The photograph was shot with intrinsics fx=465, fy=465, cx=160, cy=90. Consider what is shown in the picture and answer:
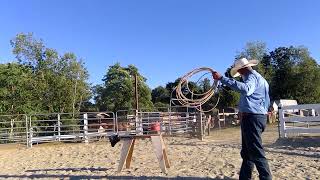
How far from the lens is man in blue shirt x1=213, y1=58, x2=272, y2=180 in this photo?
232 inches

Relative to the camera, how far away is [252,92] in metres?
5.96

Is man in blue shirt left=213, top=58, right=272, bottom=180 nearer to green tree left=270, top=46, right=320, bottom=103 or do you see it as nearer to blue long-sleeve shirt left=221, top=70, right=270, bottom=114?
blue long-sleeve shirt left=221, top=70, right=270, bottom=114

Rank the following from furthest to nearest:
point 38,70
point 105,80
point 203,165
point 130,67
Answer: point 130,67, point 105,80, point 38,70, point 203,165

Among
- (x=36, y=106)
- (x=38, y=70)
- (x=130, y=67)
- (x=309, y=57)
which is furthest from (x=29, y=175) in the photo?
(x=309, y=57)

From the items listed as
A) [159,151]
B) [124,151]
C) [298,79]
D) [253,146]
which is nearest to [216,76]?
[253,146]

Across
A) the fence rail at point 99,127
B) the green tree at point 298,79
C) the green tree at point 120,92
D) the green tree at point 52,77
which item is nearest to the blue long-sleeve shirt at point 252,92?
the fence rail at point 99,127

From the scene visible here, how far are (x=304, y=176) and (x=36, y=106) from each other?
77.8ft

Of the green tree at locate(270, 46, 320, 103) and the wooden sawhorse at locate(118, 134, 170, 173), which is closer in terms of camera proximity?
the wooden sawhorse at locate(118, 134, 170, 173)

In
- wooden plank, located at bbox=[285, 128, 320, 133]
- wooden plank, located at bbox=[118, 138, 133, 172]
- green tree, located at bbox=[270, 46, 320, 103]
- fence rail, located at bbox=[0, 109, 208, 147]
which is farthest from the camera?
green tree, located at bbox=[270, 46, 320, 103]

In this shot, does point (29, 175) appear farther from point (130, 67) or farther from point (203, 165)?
point (130, 67)

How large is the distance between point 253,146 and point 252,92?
687 millimetres

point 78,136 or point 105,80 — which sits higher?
point 105,80

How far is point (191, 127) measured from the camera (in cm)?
2084

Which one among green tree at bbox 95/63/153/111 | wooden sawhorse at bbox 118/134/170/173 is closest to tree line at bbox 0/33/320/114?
green tree at bbox 95/63/153/111
